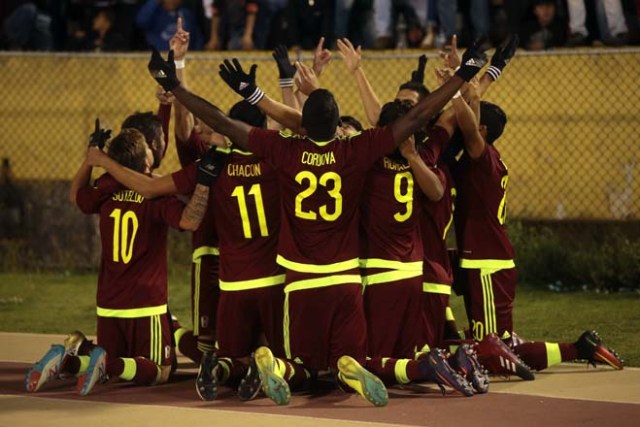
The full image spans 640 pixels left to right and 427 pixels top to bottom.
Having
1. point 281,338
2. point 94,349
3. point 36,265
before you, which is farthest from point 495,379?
point 36,265

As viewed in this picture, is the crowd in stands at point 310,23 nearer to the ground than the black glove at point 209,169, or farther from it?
farther from it

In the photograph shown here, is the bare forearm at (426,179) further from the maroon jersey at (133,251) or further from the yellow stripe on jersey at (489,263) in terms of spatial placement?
the maroon jersey at (133,251)

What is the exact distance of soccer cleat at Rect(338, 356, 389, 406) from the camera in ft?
28.2

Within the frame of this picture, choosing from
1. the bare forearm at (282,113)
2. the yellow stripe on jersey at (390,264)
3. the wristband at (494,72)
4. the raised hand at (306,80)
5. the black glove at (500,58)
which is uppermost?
the black glove at (500,58)

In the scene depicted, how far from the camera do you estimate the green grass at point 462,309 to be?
1199 centimetres

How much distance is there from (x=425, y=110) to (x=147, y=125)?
8.06ft

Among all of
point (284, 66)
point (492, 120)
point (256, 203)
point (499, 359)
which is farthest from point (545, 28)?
point (256, 203)

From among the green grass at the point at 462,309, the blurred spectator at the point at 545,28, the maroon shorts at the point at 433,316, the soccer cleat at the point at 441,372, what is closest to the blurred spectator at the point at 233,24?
the green grass at the point at 462,309

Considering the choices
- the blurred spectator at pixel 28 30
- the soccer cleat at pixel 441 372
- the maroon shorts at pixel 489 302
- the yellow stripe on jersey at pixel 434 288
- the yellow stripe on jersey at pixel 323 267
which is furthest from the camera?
the blurred spectator at pixel 28 30

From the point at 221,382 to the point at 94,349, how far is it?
0.88m

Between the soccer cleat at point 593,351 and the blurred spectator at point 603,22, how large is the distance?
6.62m

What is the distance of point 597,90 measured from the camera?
49.6 feet

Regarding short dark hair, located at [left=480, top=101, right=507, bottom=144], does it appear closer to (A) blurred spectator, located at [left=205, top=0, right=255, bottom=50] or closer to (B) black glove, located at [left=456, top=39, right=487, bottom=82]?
(B) black glove, located at [left=456, top=39, right=487, bottom=82]

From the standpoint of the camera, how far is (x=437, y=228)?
9758 millimetres
